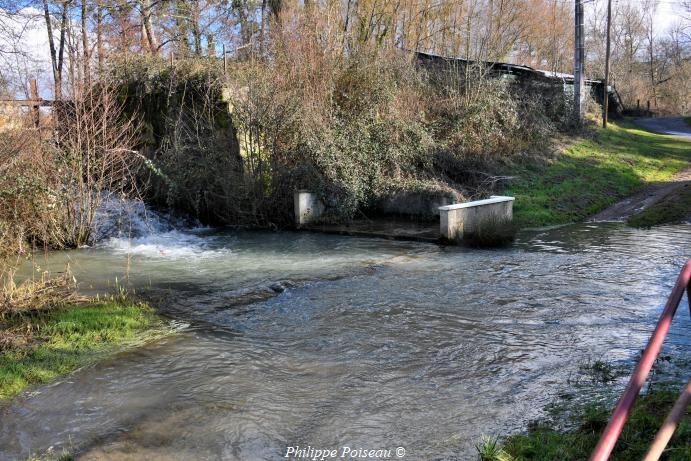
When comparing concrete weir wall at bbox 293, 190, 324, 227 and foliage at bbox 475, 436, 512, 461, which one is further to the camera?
concrete weir wall at bbox 293, 190, 324, 227

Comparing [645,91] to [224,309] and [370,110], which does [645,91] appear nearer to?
[370,110]

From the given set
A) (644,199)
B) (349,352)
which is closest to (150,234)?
(349,352)

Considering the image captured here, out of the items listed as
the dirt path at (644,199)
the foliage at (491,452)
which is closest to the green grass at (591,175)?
the dirt path at (644,199)

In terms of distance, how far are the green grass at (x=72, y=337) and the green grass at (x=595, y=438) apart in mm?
4762

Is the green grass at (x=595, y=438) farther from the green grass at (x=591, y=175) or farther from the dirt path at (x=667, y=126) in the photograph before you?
the dirt path at (x=667, y=126)

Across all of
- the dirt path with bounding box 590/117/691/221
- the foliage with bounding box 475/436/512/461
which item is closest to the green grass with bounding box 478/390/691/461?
the foliage with bounding box 475/436/512/461

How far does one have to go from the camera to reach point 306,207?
17.3 meters

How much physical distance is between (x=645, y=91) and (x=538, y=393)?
66882 mm

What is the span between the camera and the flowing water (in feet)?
17.1

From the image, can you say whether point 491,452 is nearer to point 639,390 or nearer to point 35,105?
point 639,390

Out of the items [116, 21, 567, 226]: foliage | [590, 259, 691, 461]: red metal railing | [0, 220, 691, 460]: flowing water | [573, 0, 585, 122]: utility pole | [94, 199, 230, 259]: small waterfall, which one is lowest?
[0, 220, 691, 460]: flowing water

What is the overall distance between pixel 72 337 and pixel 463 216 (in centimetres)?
943

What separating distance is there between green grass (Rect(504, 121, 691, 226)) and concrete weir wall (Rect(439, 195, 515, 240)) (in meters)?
2.82

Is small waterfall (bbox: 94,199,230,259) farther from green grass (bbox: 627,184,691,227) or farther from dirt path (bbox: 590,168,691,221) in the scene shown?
dirt path (bbox: 590,168,691,221)
